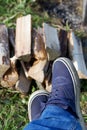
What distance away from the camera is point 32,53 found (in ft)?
9.41

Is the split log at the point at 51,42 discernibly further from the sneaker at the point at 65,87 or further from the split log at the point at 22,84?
the split log at the point at 22,84

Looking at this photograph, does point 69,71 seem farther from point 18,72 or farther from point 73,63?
point 18,72

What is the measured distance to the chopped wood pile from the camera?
2.85 m

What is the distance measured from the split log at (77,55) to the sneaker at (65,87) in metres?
0.15

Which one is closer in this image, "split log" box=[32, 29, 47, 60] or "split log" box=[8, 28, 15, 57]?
"split log" box=[32, 29, 47, 60]

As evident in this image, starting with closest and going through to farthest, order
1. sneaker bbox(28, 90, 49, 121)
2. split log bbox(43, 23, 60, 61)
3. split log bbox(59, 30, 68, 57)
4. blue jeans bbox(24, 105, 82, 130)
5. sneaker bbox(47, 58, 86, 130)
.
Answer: blue jeans bbox(24, 105, 82, 130)
sneaker bbox(47, 58, 86, 130)
sneaker bbox(28, 90, 49, 121)
split log bbox(43, 23, 60, 61)
split log bbox(59, 30, 68, 57)

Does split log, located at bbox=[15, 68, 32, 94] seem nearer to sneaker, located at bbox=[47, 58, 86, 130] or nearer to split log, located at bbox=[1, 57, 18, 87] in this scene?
split log, located at bbox=[1, 57, 18, 87]

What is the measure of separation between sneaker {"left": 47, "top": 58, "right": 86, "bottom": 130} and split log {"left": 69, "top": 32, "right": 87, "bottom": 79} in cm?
15

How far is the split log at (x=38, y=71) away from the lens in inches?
112

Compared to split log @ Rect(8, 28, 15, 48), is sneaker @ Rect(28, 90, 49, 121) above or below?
below

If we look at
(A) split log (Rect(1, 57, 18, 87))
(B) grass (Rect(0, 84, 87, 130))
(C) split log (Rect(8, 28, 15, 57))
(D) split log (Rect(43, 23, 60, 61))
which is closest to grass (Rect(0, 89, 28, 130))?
(B) grass (Rect(0, 84, 87, 130))

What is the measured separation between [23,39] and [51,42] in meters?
0.21

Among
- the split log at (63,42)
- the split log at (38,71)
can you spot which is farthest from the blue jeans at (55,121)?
the split log at (63,42)

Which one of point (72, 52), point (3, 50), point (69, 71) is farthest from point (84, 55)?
point (3, 50)
